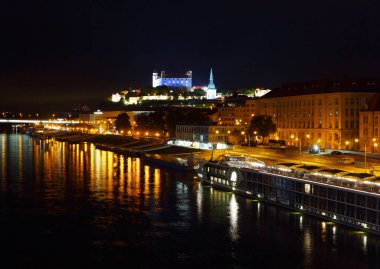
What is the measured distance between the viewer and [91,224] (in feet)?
91.5

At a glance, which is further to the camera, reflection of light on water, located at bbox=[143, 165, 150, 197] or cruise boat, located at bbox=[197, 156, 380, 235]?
reflection of light on water, located at bbox=[143, 165, 150, 197]

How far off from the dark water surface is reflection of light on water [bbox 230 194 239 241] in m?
0.05

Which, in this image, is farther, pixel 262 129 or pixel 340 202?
pixel 262 129

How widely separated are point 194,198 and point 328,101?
104 feet

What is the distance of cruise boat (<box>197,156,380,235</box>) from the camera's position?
25.5 metres

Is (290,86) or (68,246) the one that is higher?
(290,86)

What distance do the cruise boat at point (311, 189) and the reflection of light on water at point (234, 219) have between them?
172 cm

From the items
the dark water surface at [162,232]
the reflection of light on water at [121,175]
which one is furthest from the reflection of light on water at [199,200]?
the reflection of light on water at [121,175]

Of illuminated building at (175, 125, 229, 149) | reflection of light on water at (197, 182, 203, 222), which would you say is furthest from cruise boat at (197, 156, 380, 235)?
illuminated building at (175, 125, 229, 149)

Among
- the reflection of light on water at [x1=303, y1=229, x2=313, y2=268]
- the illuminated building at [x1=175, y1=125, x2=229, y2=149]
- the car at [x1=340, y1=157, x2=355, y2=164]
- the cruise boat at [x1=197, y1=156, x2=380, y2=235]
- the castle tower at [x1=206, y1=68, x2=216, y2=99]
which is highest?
the castle tower at [x1=206, y1=68, x2=216, y2=99]

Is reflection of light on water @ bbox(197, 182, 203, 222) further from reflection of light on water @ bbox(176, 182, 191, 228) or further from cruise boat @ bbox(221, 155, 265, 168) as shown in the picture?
cruise boat @ bbox(221, 155, 265, 168)

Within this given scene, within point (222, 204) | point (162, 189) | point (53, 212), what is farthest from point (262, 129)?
point (53, 212)

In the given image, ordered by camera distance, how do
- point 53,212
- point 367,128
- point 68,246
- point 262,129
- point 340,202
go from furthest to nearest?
point 262,129 → point 367,128 → point 53,212 → point 340,202 → point 68,246

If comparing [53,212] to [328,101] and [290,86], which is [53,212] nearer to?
[328,101]
